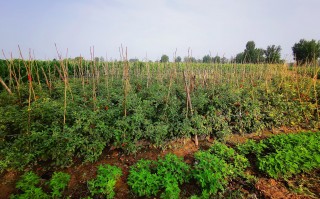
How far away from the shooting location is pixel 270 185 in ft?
9.42

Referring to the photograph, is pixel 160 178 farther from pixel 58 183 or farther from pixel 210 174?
pixel 58 183

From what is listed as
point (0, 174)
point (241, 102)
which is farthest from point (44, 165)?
point (241, 102)

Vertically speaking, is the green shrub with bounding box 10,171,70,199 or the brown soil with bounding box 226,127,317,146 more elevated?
the brown soil with bounding box 226,127,317,146

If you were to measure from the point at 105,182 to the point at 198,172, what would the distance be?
138 cm

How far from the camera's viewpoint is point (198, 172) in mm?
2869

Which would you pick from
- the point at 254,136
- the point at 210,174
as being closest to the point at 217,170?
the point at 210,174

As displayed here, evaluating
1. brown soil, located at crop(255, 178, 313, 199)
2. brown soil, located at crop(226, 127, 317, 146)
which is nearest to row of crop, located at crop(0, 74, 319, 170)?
brown soil, located at crop(226, 127, 317, 146)

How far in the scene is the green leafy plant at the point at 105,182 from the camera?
258 centimetres

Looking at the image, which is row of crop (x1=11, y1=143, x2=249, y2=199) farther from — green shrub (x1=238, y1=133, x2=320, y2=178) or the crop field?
green shrub (x1=238, y1=133, x2=320, y2=178)

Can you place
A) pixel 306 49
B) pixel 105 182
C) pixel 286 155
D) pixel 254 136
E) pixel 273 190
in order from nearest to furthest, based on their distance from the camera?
pixel 105 182
pixel 273 190
pixel 286 155
pixel 254 136
pixel 306 49

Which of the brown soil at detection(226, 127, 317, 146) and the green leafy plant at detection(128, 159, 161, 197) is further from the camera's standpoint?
the brown soil at detection(226, 127, 317, 146)

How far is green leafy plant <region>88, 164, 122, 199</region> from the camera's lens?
2.58 metres

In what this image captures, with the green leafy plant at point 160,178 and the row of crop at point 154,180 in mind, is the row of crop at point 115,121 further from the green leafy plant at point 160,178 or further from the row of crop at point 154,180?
the green leafy plant at point 160,178

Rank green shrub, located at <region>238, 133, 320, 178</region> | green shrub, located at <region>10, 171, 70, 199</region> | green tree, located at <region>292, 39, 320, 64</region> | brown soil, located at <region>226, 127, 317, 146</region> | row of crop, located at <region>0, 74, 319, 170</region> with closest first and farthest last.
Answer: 1. green shrub, located at <region>10, 171, 70, 199</region>
2. green shrub, located at <region>238, 133, 320, 178</region>
3. row of crop, located at <region>0, 74, 319, 170</region>
4. brown soil, located at <region>226, 127, 317, 146</region>
5. green tree, located at <region>292, 39, 320, 64</region>
